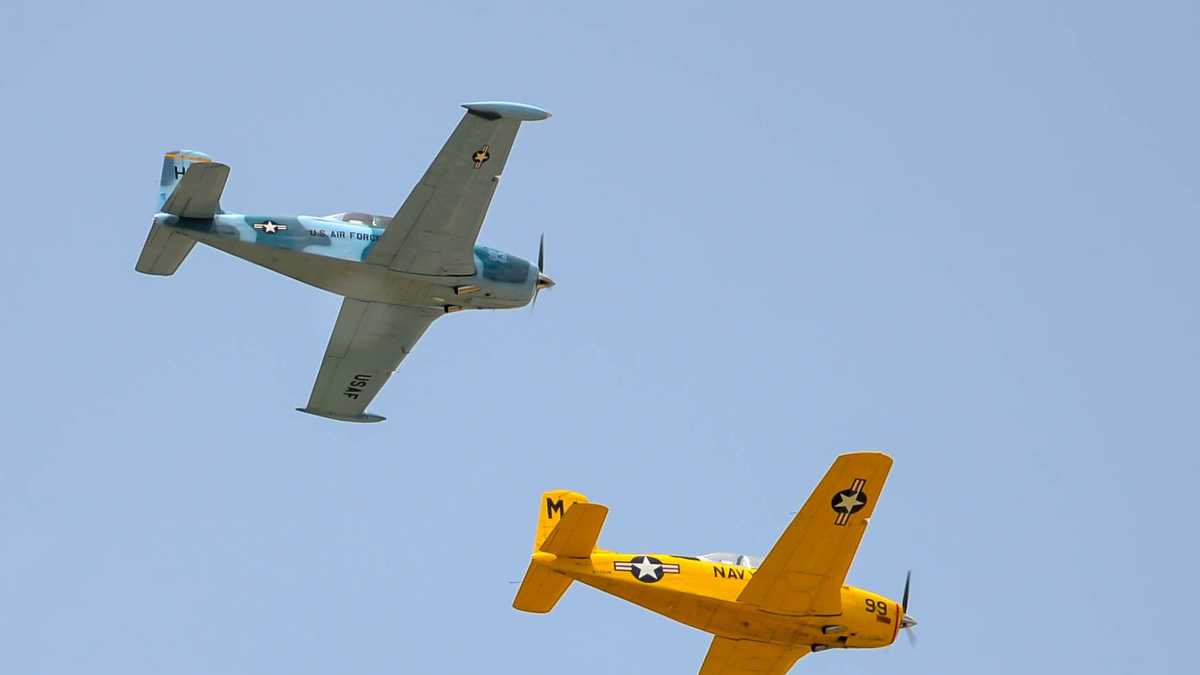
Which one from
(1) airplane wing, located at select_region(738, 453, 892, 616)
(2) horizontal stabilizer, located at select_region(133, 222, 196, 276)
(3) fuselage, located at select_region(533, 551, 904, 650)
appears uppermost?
(2) horizontal stabilizer, located at select_region(133, 222, 196, 276)

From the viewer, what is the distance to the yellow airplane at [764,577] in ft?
136

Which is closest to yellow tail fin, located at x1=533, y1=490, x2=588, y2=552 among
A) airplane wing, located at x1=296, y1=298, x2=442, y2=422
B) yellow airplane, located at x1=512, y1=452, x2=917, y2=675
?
yellow airplane, located at x1=512, y1=452, x2=917, y2=675

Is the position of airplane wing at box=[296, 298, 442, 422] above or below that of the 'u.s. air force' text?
below

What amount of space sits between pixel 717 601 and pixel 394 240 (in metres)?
9.09

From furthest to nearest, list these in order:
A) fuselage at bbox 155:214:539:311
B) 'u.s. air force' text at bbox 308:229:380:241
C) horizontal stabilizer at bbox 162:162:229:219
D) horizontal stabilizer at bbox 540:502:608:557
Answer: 'u.s. air force' text at bbox 308:229:380:241 → fuselage at bbox 155:214:539:311 → horizontal stabilizer at bbox 162:162:229:219 → horizontal stabilizer at bbox 540:502:608:557

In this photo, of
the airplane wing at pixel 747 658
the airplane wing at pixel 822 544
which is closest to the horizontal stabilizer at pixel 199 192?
the airplane wing at pixel 822 544

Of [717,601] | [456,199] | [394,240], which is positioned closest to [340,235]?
[394,240]

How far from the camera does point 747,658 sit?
1754 inches

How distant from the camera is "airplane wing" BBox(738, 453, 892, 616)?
41.7 meters

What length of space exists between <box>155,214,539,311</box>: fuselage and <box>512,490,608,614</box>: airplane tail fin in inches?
220

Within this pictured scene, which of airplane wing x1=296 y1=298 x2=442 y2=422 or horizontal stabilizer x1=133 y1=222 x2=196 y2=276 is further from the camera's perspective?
airplane wing x1=296 y1=298 x2=442 y2=422

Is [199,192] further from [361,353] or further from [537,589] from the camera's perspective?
[537,589]

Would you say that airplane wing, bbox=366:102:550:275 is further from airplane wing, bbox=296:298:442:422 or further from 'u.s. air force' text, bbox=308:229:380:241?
airplane wing, bbox=296:298:442:422

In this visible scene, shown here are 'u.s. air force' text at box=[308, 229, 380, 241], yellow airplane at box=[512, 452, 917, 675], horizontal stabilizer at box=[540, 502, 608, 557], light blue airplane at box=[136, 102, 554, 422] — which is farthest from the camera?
'u.s. air force' text at box=[308, 229, 380, 241]
